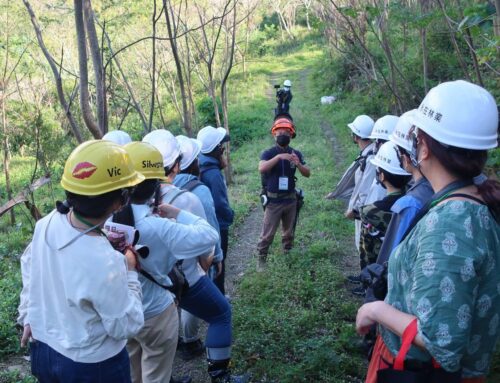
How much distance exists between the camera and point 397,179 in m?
3.59

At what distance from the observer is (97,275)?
1.94 metres

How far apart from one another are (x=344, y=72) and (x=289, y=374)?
57.9 feet

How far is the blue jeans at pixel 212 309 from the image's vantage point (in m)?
3.27

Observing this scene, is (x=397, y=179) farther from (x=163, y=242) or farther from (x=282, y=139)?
(x=282, y=139)

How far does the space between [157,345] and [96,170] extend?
1362mm

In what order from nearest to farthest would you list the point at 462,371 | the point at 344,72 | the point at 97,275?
the point at 462,371, the point at 97,275, the point at 344,72

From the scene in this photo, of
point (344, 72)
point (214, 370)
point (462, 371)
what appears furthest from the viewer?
point (344, 72)

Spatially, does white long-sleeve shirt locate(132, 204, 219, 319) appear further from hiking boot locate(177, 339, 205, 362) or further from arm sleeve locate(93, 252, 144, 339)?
hiking boot locate(177, 339, 205, 362)

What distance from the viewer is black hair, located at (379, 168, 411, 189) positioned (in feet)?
11.7

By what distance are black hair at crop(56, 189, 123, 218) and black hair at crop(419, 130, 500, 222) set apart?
1353mm

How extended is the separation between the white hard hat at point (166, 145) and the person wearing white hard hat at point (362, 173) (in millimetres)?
2011

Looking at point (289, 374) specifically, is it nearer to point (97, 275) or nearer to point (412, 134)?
point (97, 275)

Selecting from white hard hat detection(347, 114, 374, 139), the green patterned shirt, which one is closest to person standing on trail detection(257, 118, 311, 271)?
white hard hat detection(347, 114, 374, 139)

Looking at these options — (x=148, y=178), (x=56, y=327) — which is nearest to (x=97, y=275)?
(x=56, y=327)
